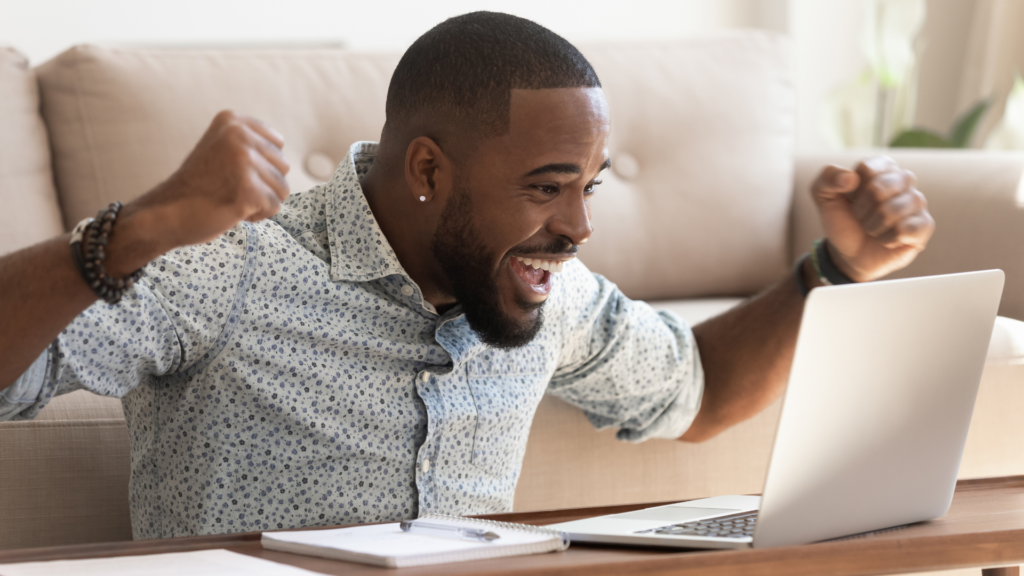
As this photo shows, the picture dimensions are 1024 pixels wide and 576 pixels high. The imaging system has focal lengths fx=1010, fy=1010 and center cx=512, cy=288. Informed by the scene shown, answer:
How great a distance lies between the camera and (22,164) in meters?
1.45

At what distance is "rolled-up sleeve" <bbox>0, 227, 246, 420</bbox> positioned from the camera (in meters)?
0.78

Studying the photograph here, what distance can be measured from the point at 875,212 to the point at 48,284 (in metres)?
0.76

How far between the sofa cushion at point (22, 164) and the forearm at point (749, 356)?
3.12 feet

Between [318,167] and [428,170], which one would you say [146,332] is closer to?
[428,170]

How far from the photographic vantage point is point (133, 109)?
151 cm

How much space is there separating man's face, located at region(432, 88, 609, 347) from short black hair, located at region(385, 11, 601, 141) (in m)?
0.01

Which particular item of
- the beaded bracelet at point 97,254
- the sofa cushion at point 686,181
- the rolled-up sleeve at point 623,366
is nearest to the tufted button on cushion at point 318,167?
the sofa cushion at point 686,181

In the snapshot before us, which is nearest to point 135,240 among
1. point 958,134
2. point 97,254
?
point 97,254

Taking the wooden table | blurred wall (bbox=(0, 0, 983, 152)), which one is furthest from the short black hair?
blurred wall (bbox=(0, 0, 983, 152))

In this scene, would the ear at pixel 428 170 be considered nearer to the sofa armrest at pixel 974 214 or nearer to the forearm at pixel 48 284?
the forearm at pixel 48 284

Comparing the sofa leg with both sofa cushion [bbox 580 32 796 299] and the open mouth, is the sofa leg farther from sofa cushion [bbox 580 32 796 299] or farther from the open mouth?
sofa cushion [bbox 580 32 796 299]

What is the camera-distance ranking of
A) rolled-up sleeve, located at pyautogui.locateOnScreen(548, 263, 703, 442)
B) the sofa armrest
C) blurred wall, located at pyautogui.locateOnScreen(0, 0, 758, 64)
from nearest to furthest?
rolled-up sleeve, located at pyautogui.locateOnScreen(548, 263, 703, 442), the sofa armrest, blurred wall, located at pyautogui.locateOnScreen(0, 0, 758, 64)

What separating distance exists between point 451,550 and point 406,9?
200cm

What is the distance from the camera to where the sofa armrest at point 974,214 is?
1539mm
